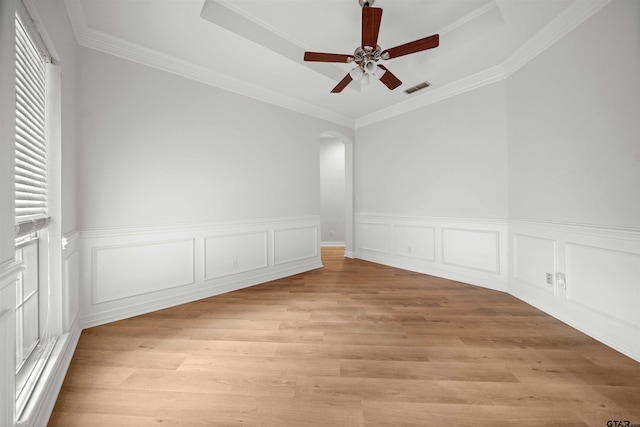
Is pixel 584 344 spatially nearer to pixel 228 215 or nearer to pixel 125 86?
pixel 228 215

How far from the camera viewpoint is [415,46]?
2270 millimetres

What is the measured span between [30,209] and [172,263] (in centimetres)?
158

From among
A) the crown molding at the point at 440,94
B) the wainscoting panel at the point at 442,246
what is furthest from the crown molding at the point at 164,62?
the wainscoting panel at the point at 442,246

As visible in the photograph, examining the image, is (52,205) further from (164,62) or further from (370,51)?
(370,51)

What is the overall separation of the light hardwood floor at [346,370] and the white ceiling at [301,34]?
9.07ft

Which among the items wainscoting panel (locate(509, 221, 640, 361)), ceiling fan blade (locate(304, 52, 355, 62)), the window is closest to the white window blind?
the window

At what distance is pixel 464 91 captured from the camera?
3.68m

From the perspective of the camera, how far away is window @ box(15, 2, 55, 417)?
1.39 metres

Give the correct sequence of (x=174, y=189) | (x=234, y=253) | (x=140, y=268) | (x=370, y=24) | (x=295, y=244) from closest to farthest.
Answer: (x=370, y=24) → (x=140, y=268) → (x=174, y=189) → (x=234, y=253) → (x=295, y=244)

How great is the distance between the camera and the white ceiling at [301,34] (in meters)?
2.31

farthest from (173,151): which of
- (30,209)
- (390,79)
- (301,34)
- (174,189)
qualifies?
(390,79)

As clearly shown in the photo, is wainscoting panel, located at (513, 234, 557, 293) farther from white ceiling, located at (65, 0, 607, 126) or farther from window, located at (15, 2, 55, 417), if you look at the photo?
window, located at (15, 2, 55, 417)

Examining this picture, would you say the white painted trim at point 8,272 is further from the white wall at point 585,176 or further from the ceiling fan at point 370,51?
the white wall at point 585,176

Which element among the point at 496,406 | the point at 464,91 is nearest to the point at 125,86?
the point at 496,406
